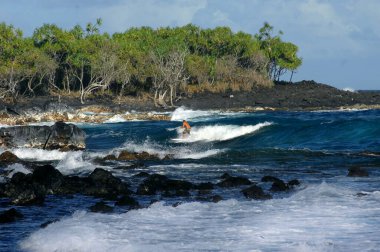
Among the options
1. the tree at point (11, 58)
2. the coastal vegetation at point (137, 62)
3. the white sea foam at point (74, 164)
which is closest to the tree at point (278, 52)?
the coastal vegetation at point (137, 62)

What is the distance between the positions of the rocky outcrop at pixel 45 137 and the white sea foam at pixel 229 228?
14.4 meters

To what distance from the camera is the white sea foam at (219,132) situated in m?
33.6

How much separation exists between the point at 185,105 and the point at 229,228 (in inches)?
2143

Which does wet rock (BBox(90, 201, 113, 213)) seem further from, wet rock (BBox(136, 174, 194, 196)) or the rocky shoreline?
the rocky shoreline

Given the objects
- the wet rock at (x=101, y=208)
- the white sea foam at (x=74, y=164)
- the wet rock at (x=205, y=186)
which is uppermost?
the wet rock at (x=205, y=186)

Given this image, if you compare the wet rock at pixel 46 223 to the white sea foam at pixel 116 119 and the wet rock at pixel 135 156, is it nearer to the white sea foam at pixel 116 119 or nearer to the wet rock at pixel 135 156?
the wet rock at pixel 135 156

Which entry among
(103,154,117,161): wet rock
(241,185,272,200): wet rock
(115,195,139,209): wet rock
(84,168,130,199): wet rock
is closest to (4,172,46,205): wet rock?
(84,168,130,199): wet rock

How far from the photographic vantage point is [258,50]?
3423 inches

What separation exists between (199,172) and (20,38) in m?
53.1

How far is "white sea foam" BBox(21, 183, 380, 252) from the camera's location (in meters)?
9.35

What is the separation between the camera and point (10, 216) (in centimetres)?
1168

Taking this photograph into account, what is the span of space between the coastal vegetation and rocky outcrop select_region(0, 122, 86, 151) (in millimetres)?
34806

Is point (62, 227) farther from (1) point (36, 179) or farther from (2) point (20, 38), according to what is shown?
(2) point (20, 38)

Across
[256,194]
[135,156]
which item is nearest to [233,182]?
[256,194]
